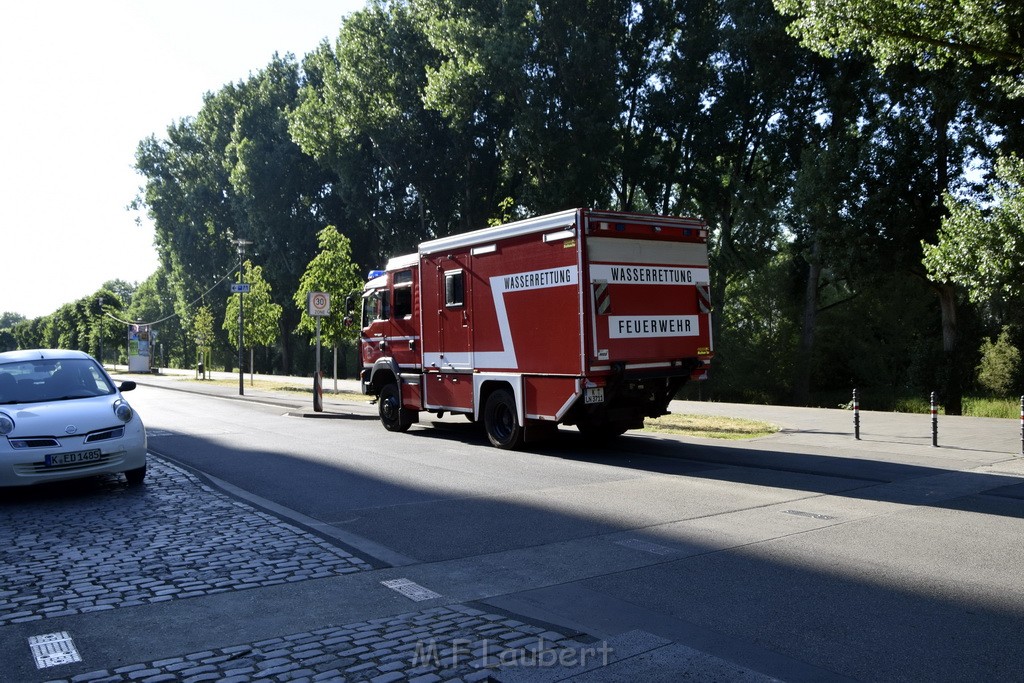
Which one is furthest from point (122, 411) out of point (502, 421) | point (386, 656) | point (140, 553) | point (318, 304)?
point (318, 304)

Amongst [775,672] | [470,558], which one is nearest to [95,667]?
[470,558]

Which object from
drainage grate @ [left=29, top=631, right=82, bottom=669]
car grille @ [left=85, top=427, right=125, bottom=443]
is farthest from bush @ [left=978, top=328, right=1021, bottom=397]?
drainage grate @ [left=29, top=631, right=82, bottom=669]

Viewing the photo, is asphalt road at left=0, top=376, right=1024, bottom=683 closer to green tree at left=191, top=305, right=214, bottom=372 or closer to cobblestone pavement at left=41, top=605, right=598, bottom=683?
cobblestone pavement at left=41, top=605, right=598, bottom=683

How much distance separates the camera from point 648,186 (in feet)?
113

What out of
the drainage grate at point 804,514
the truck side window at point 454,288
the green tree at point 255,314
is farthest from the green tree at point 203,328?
the drainage grate at point 804,514

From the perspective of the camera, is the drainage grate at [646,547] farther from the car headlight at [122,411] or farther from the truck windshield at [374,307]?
the truck windshield at [374,307]

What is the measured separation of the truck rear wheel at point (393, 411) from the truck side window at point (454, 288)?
8.79 feet

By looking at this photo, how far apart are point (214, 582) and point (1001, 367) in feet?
104

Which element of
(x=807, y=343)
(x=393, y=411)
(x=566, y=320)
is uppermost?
(x=566, y=320)

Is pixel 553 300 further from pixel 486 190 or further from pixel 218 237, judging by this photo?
pixel 218 237

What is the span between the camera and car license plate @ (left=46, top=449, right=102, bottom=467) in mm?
9219

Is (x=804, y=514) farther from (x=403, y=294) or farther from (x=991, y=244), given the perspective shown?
(x=991, y=244)

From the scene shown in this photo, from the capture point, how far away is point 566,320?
40.8ft

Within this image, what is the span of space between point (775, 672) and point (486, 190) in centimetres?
3658
